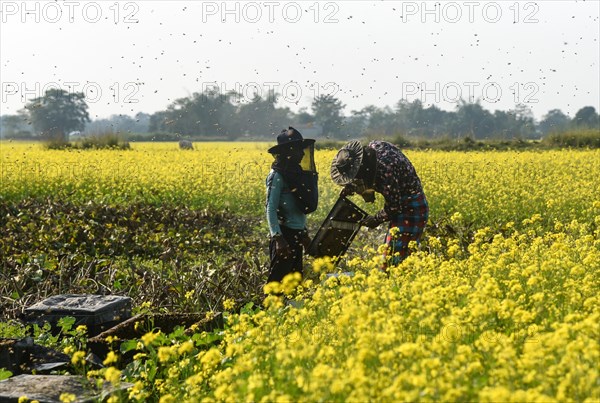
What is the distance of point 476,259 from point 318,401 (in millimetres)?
3040

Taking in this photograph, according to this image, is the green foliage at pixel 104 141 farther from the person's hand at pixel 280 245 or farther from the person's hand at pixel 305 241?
the person's hand at pixel 280 245

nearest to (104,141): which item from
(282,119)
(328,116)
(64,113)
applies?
(328,116)

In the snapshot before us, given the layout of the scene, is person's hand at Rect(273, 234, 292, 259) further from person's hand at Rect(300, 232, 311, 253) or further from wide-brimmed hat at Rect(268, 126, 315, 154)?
wide-brimmed hat at Rect(268, 126, 315, 154)

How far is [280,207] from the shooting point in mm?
6969

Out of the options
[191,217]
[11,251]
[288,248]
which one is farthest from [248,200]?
[288,248]

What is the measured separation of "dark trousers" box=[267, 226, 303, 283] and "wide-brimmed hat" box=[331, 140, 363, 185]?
0.60 metres

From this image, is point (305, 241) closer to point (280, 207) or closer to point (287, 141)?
point (280, 207)

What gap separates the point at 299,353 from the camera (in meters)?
3.76

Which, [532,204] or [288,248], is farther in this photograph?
[532,204]

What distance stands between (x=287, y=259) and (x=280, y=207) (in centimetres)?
41

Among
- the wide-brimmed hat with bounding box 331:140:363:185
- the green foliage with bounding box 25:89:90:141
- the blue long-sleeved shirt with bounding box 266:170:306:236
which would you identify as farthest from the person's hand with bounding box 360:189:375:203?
the green foliage with bounding box 25:89:90:141

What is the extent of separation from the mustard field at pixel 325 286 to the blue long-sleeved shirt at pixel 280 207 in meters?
0.52

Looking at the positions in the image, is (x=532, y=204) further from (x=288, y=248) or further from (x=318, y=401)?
(x=318, y=401)

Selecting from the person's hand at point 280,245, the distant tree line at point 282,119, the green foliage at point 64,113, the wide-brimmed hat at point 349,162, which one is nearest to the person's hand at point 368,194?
the wide-brimmed hat at point 349,162
